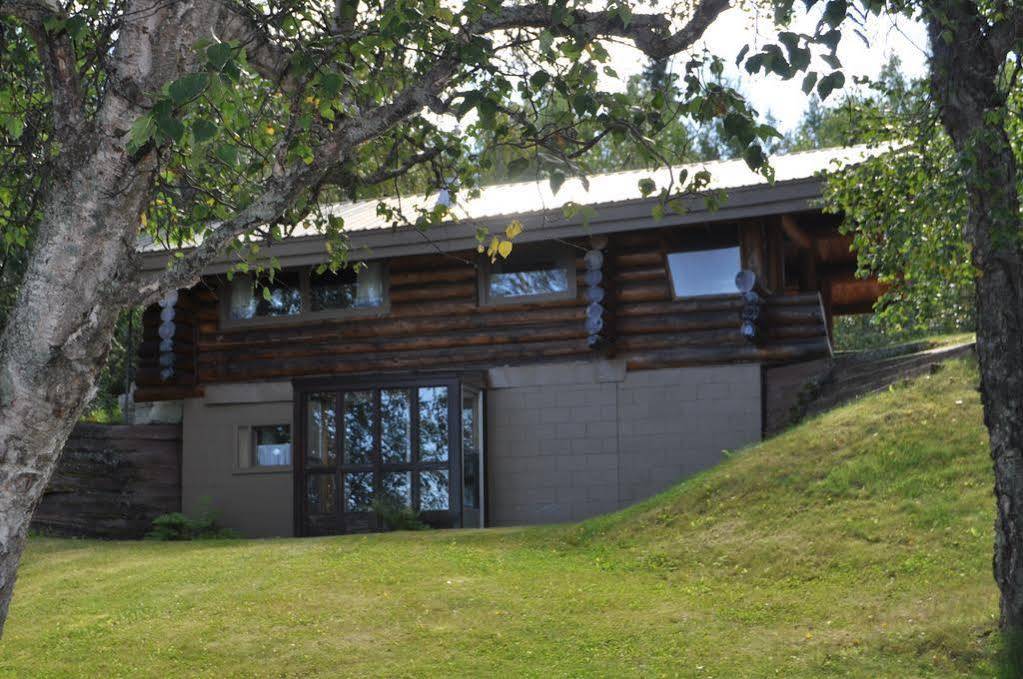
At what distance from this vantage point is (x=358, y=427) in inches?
704

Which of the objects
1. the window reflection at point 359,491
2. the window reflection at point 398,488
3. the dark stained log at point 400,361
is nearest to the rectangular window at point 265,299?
the dark stained log at point 400,361

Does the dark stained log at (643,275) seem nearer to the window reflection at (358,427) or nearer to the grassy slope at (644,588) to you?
the grassy slope at (644,588)

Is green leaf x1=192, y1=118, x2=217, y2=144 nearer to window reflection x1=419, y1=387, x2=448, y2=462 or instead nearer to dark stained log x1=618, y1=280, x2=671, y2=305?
window reflection x1=419, y1=387, x2=448, y2=462

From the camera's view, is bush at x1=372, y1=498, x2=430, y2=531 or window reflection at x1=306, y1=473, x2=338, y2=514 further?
window reflection at x1=306, y1=473, x2=338, y2=514

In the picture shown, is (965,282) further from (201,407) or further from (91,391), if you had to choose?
(201,407)

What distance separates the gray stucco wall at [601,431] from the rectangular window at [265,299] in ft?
12.1

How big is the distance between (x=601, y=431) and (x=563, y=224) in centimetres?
303

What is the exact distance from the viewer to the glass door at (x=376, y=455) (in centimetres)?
1719

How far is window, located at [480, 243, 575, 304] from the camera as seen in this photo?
17938 mm

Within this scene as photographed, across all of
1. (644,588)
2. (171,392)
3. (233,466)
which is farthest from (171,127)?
(171,392)

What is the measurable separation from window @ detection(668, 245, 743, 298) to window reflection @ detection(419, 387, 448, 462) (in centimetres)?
374

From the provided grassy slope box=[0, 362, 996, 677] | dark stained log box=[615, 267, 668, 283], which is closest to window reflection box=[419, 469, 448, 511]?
grassy slope box=[0, 362, 996, 677]

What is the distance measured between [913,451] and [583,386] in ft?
19.0

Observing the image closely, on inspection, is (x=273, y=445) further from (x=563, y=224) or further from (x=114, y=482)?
(x=563, y=224)
